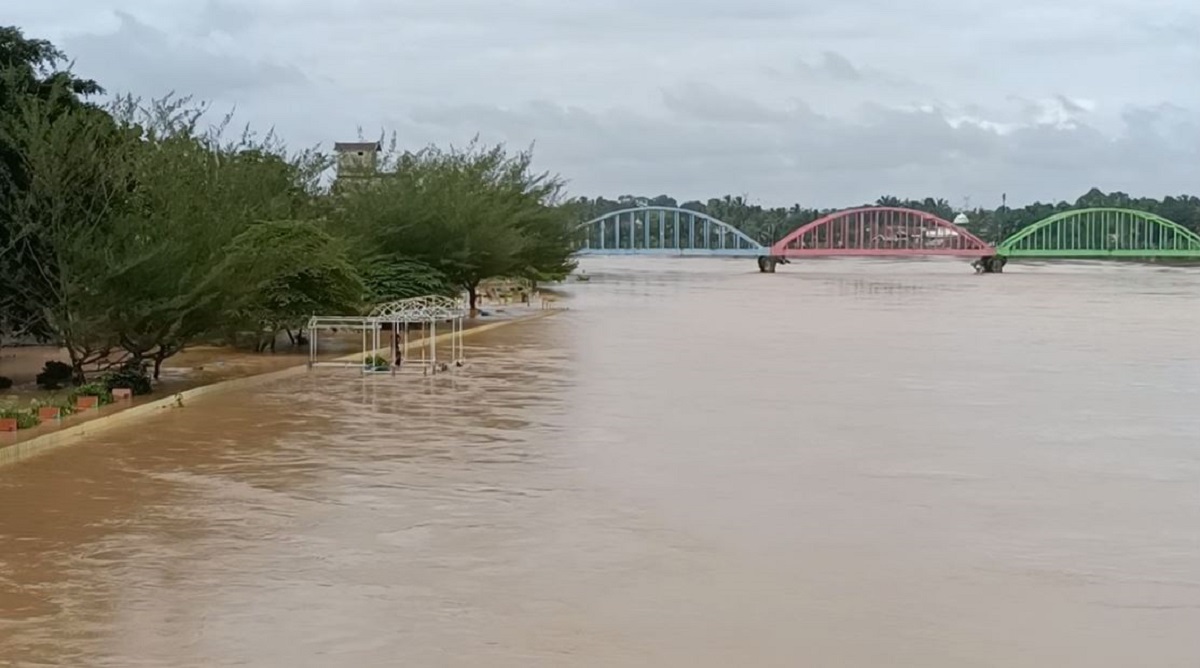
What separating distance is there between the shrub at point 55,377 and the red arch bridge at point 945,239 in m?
97.8

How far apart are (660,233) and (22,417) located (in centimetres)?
14549

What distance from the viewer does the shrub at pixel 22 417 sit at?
46.9 feet

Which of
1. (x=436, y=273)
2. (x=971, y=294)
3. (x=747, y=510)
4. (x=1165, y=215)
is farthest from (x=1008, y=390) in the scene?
(x=1165, y=215)

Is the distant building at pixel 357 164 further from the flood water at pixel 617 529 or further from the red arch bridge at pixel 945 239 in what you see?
the red arch bridge at pixel 945 239

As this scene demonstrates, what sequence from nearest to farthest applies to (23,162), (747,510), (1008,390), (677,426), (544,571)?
1. (544,571)
2. (747,510)
3. (677,426)
4. (23,162)
5. (1008,390)

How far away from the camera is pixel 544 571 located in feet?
30.2

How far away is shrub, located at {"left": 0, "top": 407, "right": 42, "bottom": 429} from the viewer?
46.9 feet

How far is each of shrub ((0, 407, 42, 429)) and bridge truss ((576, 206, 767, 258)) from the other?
422 feet

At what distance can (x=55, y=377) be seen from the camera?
19.1 meters

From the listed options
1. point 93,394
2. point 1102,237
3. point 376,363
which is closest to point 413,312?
point 376,363

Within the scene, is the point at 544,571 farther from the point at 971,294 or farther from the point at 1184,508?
the point at 971,294

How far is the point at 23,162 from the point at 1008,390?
12.4 meters

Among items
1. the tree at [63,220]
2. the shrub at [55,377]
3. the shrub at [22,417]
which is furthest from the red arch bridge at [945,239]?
the shrub at [22,417]

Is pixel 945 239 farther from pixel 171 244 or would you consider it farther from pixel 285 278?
pixel 171 244
